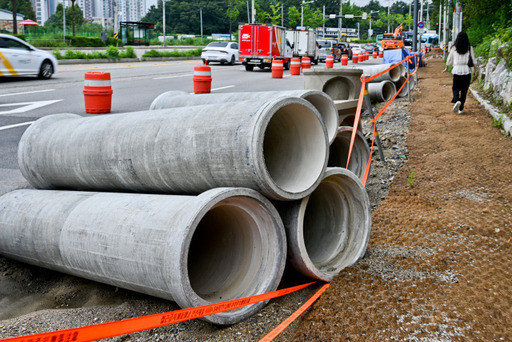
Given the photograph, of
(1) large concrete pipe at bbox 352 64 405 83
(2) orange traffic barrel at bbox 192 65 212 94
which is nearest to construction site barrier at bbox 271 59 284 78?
(1) large concrete pipe at bbox 352 64 405 83

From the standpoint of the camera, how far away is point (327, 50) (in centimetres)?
4725

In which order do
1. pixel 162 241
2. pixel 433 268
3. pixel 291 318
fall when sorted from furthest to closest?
pixel 433 268, pixel 291 318, pixel 162 241

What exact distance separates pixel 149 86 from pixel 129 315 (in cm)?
1388

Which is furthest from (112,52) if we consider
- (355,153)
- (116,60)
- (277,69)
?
(355,153)

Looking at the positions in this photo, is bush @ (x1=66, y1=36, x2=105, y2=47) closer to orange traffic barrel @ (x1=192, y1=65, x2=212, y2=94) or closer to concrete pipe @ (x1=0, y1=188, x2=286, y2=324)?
orange traffic barrel @ (x1=192, y1=65, x2=212, y2=94)

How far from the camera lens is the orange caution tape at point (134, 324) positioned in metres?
2.34

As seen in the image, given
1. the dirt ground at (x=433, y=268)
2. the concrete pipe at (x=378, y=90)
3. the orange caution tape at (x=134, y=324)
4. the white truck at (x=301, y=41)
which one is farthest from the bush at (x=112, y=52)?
the orange caution tape at (x=134, y=324)

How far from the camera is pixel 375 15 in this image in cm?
18112

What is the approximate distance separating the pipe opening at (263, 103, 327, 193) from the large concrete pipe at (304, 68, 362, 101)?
3.72m

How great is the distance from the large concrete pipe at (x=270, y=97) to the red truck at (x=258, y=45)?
76.0 feet

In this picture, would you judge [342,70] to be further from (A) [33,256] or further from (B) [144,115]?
(A) [33,256]

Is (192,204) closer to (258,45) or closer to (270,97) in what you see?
(270,97)

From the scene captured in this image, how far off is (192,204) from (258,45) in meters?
27.3

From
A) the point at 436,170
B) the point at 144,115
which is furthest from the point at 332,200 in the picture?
the point at 436,170
